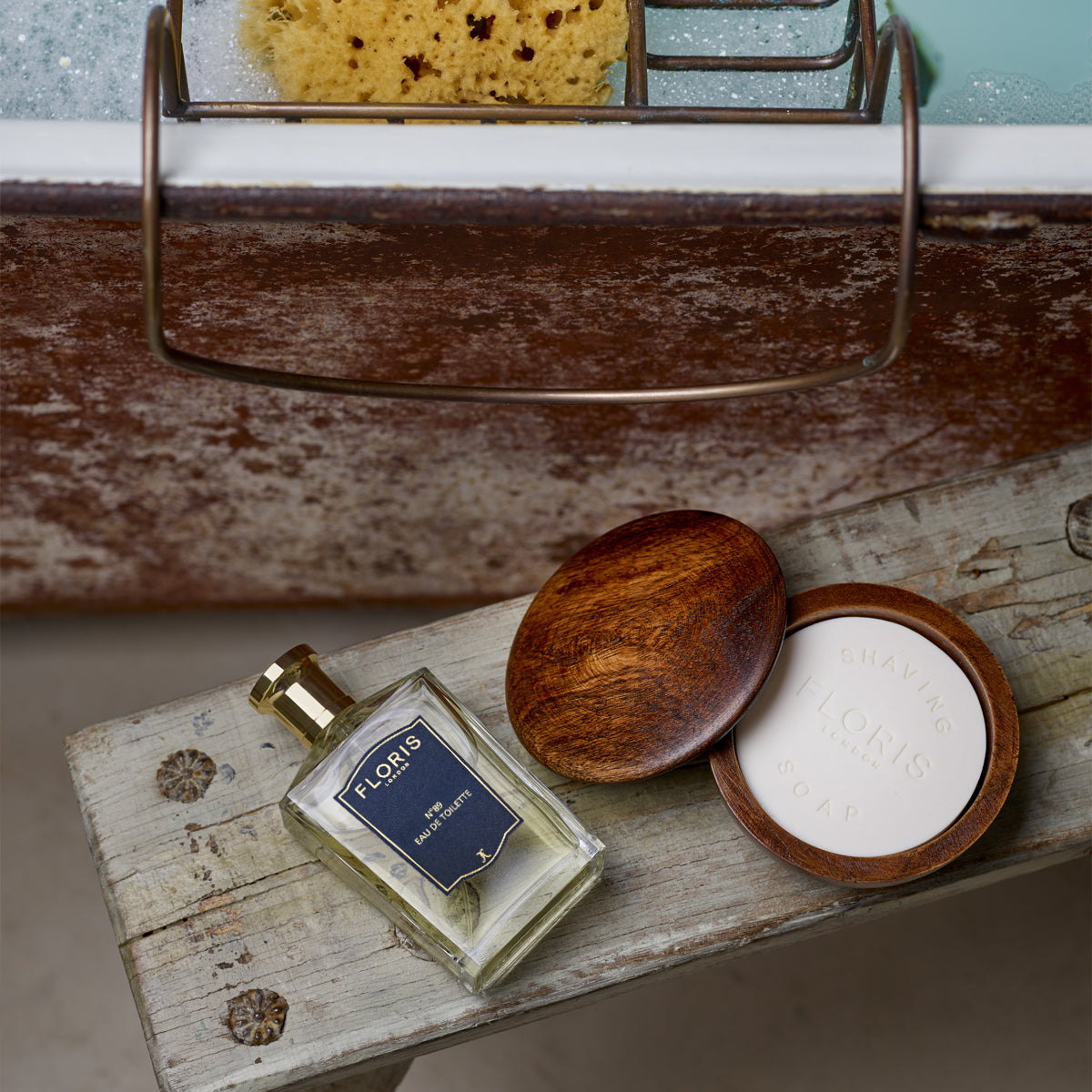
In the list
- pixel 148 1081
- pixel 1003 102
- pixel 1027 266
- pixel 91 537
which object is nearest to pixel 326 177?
pixel 1027 266

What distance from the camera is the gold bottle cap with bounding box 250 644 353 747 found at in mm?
667

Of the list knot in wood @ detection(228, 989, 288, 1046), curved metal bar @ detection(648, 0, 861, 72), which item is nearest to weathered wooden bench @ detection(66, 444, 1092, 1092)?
knot in wood @ detection(228, 989, 288, 1046)

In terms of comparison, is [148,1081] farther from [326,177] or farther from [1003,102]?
[1003,102]

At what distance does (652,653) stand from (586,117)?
40 cm

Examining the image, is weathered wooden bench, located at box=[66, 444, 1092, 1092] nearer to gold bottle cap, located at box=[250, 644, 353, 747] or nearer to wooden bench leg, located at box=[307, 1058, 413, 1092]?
gold bottle cap, located at box=[250, 644, 353, 747]

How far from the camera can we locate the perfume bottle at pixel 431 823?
640 mm

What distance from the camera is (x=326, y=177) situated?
58 centimetres

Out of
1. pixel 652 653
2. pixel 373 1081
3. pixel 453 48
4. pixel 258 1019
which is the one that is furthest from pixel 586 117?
pixel 373 1081

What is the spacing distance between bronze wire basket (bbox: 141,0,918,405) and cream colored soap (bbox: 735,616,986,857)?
19 centimetres

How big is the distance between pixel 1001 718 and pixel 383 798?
15.8 inches

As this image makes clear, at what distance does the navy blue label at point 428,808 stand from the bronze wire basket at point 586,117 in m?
0.24

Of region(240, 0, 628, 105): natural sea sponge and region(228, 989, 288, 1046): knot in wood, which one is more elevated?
region(240, 0, 628, 105): natural sea sponge

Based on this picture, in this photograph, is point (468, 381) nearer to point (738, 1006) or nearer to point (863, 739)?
point (863, 739)

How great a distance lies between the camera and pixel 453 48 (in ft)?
2.73
